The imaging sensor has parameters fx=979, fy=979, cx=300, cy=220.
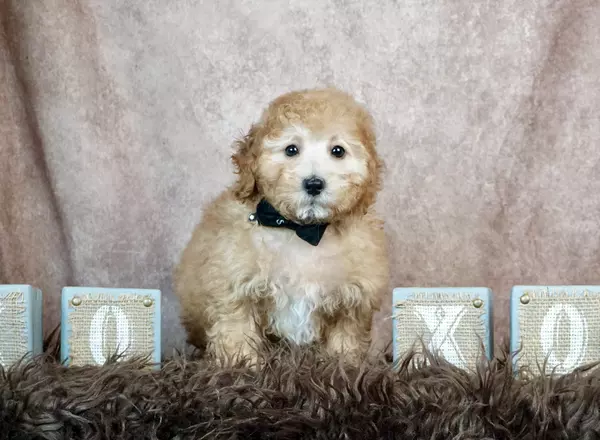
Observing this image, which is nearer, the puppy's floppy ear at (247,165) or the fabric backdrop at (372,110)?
the puppy's floppy ear at (247,165)

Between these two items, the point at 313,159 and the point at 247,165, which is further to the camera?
the point at 247,165

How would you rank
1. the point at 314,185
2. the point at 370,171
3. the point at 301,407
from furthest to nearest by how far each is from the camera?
the point at 370,171 → the point at 314,185 → the point at 301,407

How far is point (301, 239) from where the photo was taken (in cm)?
271

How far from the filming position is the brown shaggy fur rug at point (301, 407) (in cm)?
223

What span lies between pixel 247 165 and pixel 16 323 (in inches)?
29.1

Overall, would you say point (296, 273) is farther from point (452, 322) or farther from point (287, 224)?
→ point (452, 322)

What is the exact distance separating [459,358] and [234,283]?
2.08ft

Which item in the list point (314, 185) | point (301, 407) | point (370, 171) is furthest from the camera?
point (370, 171)

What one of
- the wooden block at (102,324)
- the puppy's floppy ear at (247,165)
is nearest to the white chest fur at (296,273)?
the puppy's floppy ear at (247,165)

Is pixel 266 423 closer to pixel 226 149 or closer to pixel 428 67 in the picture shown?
pixel 226 149

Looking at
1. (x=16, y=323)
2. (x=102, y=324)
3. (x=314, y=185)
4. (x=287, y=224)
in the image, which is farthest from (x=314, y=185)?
(x=16, y=323)

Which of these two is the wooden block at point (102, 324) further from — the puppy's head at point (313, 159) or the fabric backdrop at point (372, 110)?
the fabric backdrop at point (372, 110)

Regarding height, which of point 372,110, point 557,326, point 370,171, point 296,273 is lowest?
point 557,326

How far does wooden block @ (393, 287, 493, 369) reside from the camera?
2.57 metres
